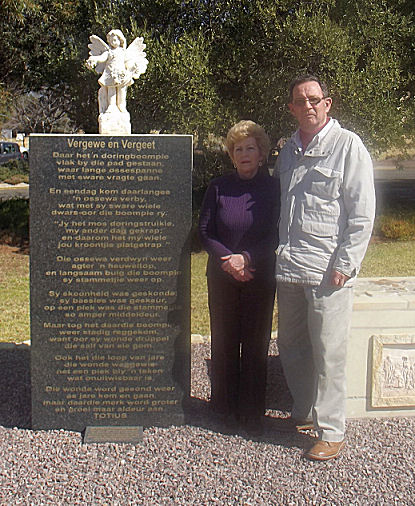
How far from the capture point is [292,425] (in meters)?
4.21

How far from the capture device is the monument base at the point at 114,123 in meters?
4.34

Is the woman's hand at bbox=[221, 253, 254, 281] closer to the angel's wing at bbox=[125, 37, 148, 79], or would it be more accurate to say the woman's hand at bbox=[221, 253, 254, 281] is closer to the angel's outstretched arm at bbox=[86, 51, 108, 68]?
the angel's wing at bbox=[125, 37, 148, 79]

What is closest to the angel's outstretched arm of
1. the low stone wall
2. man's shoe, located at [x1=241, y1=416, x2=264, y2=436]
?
the low stone wall

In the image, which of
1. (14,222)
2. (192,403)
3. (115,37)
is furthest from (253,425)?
(14,222)

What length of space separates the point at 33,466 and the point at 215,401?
4.18 feet

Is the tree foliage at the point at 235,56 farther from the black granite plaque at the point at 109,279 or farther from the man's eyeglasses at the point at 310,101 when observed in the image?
the man's eyeglasses at the point at 310,101

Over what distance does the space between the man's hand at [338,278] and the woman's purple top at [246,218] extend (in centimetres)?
47

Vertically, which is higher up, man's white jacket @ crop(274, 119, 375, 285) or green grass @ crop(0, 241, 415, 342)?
man's white jacket @ crop(274, 119, 375, 285)

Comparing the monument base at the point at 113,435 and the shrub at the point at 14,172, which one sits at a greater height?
the shrub at the point at 14,172

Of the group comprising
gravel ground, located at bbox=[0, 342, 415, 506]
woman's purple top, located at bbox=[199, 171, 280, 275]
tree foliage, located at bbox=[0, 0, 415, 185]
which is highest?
tree foliage, located at bbox=[0, 0, 415, 185]

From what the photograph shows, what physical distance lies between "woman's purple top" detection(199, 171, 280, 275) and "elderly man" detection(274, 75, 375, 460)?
0.11 meters

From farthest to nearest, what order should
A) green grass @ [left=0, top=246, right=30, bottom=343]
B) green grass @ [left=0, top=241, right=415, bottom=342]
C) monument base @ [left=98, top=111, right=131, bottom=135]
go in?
1. green grass @ [left=0, top=241, right=415, bottom=342]
2. green grass @ [left=0, top=246, right=30, bottom=343]
3. monument base @ [left=98, top=111, right=131, bottom=135]

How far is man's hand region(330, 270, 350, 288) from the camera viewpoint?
350 centimetres

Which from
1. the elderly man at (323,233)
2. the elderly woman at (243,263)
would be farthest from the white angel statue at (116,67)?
the elderly man at (323,233)
